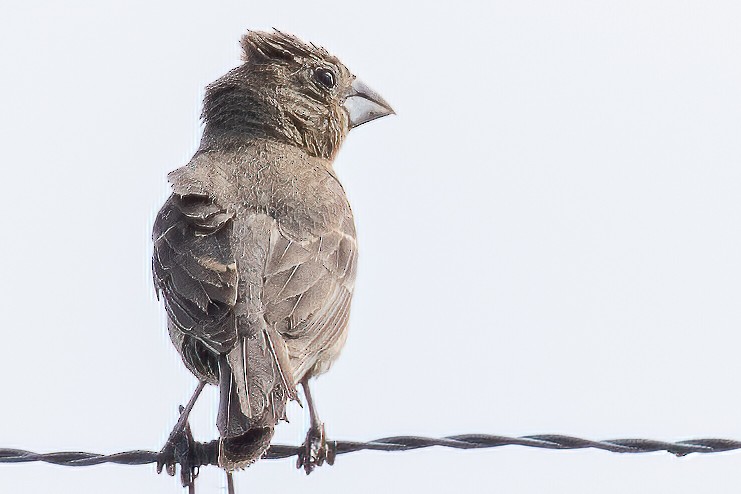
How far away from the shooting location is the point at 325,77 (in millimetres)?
10023

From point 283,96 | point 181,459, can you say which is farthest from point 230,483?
point 283,96

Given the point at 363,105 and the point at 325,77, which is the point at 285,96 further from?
the point at 363,105

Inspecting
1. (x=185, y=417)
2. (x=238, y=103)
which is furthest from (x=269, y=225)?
(x=238, y=103)

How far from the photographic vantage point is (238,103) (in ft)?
32.1

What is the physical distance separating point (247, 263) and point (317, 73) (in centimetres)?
283

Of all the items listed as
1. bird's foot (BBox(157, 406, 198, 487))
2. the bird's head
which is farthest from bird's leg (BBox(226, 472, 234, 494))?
the bird's head

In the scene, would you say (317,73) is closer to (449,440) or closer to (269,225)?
(269,225)

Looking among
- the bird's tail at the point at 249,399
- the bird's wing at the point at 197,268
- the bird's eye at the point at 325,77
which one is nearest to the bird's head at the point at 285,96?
the bird's eye at the point at 325,77

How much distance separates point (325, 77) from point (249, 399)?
3821 mm

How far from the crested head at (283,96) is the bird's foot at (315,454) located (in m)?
2.42

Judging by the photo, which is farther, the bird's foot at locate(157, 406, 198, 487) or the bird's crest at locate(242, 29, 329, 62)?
the bird's crest at locate(242, 29, 329, 62)

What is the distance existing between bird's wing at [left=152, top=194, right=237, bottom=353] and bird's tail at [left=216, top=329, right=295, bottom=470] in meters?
0.13

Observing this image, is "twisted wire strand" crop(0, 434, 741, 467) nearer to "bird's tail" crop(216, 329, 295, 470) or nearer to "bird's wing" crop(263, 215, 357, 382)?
"bird's tail" crop(216, 329, 295, 470)

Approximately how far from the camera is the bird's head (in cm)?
973
